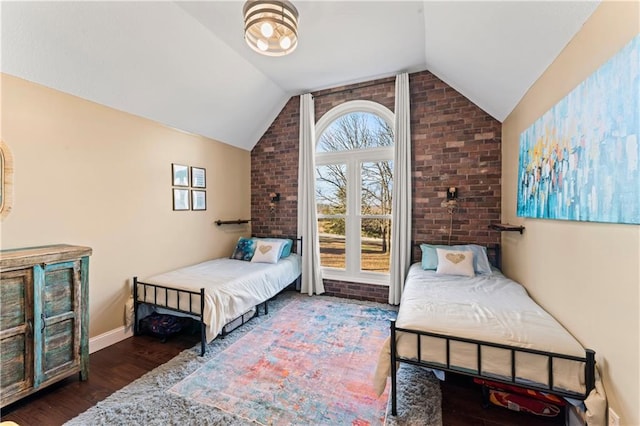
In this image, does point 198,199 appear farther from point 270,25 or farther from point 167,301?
point 270,25

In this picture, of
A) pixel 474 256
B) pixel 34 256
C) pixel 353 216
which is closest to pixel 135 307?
pixel 34 256

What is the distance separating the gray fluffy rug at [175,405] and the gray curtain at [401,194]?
4.74ft

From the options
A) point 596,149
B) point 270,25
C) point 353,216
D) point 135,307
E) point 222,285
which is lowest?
point 135,307

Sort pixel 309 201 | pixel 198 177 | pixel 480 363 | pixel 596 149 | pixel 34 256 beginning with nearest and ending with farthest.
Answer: pixel 596 149, pixel 480 363, pixel 34 256, pixel 198 177, pixel 309 201

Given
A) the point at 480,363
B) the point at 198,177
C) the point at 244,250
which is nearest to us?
the point at 480,363

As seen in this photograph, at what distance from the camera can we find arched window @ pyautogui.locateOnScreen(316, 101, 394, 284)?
12.6 ft

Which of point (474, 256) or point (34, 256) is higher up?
point (34, 256)

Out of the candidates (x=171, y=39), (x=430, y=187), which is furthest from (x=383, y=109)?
(x=171, y=39)

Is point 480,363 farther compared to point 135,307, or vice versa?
point 135,307

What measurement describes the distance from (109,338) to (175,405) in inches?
54.7

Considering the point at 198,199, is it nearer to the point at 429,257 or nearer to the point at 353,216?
the point at 353,216

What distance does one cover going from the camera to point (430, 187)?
349 centimetres

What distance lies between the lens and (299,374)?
6.92 ft

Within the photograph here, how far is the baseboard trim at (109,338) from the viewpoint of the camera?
245 cm
